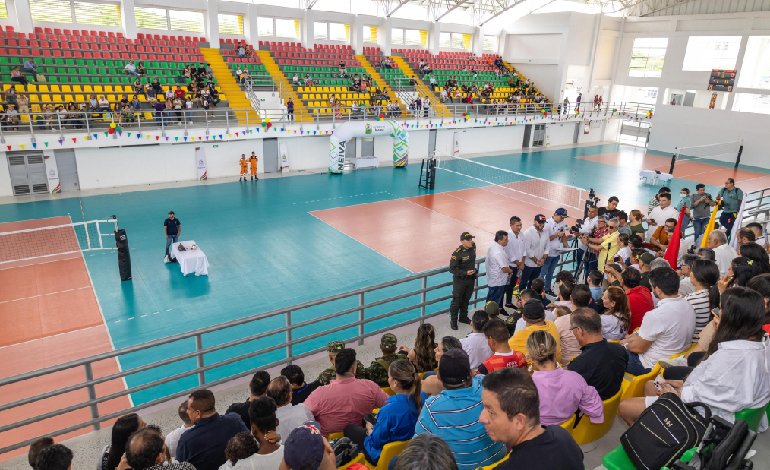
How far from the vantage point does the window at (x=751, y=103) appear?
102 ft

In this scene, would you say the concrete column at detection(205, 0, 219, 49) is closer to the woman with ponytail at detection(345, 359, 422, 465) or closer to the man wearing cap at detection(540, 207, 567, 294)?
the man wearing cap at detection(540, 207, 567, 294)

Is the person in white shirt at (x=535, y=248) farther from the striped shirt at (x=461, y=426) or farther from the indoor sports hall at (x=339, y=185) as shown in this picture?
the striped shirt at (x=461, y=426)

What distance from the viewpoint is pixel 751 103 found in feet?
104

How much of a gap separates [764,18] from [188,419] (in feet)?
123

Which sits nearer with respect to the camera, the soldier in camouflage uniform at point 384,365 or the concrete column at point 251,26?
the soldier in camouflage uniform at point 384,365

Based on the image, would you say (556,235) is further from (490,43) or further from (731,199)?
(490,43)

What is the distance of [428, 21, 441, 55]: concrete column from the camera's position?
35312mm

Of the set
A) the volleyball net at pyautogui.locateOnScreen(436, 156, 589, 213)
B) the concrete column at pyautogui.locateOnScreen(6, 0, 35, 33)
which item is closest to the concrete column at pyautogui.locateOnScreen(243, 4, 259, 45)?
the concrete column at pyautogui.locateOnScreen(6, 0, 35, 33)

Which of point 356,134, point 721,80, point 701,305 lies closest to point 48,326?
point 701,305

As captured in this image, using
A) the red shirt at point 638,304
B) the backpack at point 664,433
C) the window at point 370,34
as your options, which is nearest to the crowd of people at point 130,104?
the window at point 370,34

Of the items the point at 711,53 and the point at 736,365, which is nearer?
the point at 736,365

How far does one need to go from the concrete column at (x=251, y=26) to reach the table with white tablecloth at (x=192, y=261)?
772 inches

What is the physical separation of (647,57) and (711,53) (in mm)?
4591

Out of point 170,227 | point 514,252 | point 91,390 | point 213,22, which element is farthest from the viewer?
point 213,22
